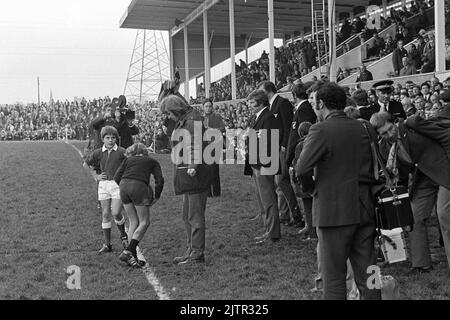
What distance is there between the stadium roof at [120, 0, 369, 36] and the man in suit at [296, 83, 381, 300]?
2617 centimetres

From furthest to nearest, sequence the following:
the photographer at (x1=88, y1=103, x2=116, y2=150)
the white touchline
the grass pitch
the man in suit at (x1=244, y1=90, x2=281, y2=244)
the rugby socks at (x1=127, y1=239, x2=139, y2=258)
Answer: the photographer at (x1=88, y1=103, x2=116, y2=150)
the man in suit at (x1=244, y1=90, x2=281, y2=244)
the rugby socks at (x1=127, y1=239, x2=139, y2=258)
the grass pitch
the white touchline

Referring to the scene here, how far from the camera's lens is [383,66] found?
64.9 feet

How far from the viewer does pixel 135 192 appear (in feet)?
22.9

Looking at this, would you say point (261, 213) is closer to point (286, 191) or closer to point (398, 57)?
point (286, 191)

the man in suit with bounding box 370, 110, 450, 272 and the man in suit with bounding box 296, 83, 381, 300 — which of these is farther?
the man in suit with bounding box 370, 110, 450, 272

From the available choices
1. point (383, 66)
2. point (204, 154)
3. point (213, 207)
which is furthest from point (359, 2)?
point (204, 154)

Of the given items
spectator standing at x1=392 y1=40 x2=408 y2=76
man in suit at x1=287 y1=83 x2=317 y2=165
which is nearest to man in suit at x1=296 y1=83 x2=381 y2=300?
man in suit at x1=287 y1=83 x2=317 y2=165

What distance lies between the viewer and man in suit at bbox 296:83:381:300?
14.6 feet

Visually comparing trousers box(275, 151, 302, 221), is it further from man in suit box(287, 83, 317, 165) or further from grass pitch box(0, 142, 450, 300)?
man in suit box(287, 83, 317, 165)

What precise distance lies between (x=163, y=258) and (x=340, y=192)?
11.2 feet

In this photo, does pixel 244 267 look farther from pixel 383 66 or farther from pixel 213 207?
pixel 383 66

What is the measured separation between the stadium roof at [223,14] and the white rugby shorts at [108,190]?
76.6ft

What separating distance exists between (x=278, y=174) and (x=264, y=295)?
2.85 m

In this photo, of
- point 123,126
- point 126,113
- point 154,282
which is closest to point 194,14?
point 126,113
